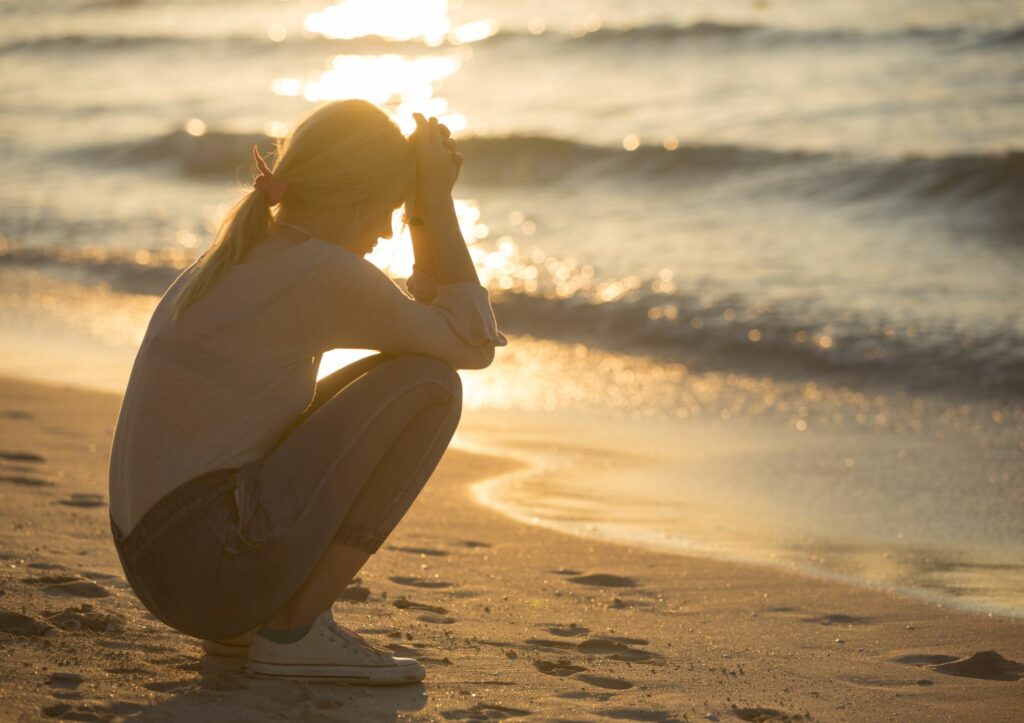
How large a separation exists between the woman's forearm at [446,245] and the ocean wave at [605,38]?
49.8ft

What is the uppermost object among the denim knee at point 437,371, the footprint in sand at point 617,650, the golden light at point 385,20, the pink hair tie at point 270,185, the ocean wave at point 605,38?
the golden light at point 385,20

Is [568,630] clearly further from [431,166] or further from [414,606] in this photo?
[431,166]

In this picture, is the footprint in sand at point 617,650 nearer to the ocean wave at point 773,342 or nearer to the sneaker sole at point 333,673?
the sneaker sole at point 333,673

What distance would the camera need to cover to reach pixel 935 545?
16.3 feet

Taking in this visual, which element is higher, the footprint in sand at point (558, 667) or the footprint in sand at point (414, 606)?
the footprint in sand at point (414, 606)

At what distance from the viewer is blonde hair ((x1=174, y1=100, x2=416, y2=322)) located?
3.10 m

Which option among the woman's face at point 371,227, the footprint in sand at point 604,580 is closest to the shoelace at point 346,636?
the woman's face at point 371,227

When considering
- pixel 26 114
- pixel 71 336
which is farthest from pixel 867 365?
pixel 26 114

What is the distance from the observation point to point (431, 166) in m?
3.42

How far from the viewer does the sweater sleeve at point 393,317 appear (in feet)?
10.2

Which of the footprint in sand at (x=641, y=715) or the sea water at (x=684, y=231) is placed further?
the sea water at (x=684, y=231)

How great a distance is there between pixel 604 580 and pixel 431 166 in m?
1.68

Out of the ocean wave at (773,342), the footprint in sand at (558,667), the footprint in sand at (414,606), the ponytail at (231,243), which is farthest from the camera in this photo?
the ocean wave at (773,342)

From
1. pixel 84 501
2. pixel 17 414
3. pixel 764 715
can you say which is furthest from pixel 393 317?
pixel 17 414
